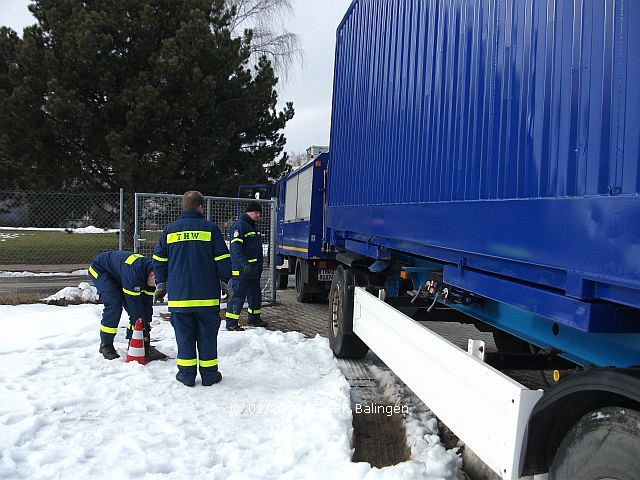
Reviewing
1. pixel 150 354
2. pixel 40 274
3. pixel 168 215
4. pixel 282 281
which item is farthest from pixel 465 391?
pixel 40 274

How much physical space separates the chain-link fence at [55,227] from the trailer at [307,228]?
536 centimetres

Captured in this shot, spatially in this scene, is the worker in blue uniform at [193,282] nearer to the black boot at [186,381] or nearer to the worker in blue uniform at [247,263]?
the black boot at [186,381]

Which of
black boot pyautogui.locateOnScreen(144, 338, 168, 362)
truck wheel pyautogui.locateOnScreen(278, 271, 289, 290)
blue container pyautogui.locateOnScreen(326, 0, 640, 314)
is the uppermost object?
blue container pyautogui.locateOnScreen(326, 0, 640, 314)

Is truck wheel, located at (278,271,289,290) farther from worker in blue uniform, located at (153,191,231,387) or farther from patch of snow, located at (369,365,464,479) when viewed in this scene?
worker in blue uniform, located at (153,191,231,387)

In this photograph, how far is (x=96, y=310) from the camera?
7.93 metres

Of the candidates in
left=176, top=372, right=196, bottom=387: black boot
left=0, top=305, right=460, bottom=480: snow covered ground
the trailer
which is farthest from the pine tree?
left=176, top=372, right=196, bottom=387: black boot

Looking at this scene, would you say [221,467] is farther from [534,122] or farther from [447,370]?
[534,122]

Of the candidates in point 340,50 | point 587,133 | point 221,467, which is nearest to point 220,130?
point 340,50

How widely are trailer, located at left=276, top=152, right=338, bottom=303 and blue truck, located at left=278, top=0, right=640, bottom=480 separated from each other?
331cm

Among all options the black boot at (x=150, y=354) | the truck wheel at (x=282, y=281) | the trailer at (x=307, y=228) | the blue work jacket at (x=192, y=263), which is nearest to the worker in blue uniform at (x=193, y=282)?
the blue work jacket at (x=192, y=263)

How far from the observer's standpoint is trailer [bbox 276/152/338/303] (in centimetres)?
839

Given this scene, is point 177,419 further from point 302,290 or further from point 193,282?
point 302,290

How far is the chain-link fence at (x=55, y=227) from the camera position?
1537cm

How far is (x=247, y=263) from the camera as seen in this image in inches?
302
